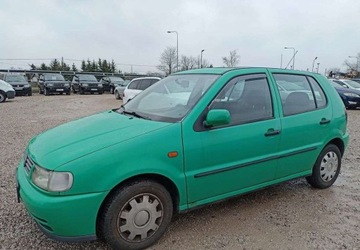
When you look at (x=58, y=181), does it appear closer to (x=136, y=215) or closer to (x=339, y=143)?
(x=136, y=215)

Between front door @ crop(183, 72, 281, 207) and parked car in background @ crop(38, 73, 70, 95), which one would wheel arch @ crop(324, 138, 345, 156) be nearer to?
front door @ crop(183, 72, 281, 207)

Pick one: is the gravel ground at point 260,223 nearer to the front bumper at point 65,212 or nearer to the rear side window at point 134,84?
the front bumper at point 65,212

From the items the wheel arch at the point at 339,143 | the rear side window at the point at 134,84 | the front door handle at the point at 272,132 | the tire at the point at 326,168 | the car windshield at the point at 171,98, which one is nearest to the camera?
the car windshield at the point at 171,98

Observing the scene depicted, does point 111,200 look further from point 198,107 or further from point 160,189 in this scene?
point 198,107

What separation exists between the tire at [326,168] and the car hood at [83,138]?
7.83 feet

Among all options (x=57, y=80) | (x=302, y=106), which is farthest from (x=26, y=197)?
(x=57, y=80)

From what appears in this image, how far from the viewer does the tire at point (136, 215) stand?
8.40 ft

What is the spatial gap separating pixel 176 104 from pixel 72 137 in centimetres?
110

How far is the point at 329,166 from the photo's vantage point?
418 centimetres

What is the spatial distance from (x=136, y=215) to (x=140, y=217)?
4cm

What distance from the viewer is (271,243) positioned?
287cm

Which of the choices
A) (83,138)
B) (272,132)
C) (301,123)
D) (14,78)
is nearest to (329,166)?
(301,123)

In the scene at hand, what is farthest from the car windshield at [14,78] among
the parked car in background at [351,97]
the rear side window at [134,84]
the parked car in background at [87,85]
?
the parked car in background at [351,97]

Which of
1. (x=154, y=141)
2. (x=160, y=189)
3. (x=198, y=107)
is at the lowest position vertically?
(x=160, y=189)
